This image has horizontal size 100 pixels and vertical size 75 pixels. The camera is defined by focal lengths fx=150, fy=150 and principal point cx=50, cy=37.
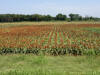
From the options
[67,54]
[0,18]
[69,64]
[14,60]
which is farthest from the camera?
[0,18]

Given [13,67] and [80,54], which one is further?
[80,54]

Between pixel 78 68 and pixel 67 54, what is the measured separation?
1955 mm

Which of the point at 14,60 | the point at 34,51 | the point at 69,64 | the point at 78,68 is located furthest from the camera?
the point at 34,51

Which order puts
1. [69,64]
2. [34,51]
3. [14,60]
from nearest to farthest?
[69,64] < [14,60] < [34,51]

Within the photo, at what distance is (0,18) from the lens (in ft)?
234

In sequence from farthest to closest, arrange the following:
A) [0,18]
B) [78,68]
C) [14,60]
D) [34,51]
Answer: [0,18]
[34,51]
[14,60]
[78,68]

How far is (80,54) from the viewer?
7.50m

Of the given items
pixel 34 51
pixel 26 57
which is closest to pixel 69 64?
pixel 26 57

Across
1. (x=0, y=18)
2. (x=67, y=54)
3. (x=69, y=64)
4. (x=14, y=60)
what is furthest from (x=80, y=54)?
(x=0, y=18)

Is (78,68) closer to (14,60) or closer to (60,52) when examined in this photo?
(60,52)

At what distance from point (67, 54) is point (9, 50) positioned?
124 inches

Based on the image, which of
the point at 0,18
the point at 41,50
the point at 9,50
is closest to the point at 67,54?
the point at 41,50

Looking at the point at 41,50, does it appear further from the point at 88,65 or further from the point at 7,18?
the point at 7,18

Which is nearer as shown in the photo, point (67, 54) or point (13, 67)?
point (13, 67)
